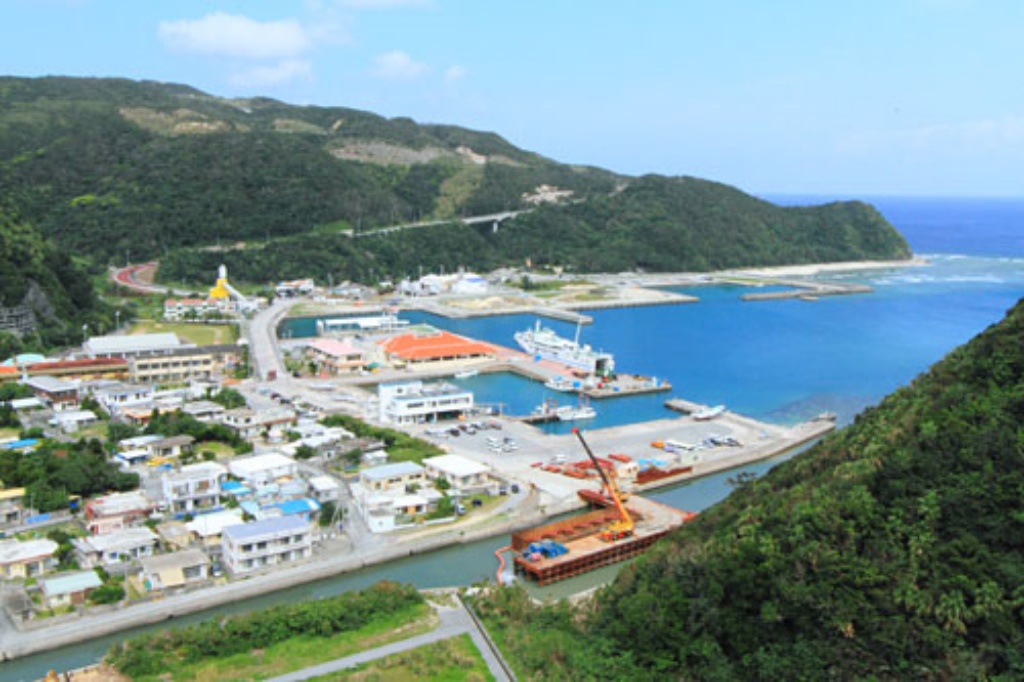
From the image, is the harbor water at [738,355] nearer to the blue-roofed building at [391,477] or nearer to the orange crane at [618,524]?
the orange crane at [618,524]

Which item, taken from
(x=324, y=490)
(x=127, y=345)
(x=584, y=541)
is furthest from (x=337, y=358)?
(x=584, y=541)

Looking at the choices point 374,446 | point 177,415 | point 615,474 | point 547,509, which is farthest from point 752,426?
point 177,415

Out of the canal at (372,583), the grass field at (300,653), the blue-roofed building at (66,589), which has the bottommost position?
the canal at (372,583)

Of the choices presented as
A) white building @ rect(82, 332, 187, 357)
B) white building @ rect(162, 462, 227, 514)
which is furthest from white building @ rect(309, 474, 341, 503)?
white building @ rect(82, 332, 187, 357)

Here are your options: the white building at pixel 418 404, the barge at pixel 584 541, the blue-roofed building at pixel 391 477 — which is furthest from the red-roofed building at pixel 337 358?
the barge at pixel 584 541

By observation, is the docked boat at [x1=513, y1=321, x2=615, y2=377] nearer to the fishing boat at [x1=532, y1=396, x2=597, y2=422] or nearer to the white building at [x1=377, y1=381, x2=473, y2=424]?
the fishing boat at [x1=532, y1=396, x2=597, y2=422]

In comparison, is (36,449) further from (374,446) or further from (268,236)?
(268,236)
